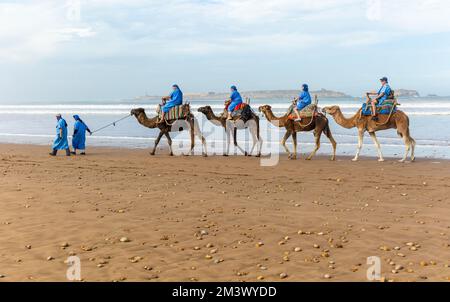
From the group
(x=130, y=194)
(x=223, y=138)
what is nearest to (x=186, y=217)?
(x=130, y=194)

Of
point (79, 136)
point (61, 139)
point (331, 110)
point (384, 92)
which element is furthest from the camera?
point (79, 136)

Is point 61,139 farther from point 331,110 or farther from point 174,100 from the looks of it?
point 331,110

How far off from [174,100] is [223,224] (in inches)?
419

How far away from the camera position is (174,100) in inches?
715

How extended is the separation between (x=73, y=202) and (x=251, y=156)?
9.29 meters

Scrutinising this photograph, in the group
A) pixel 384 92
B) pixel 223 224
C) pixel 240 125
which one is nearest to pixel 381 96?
pixel 384 92

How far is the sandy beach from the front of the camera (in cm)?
611

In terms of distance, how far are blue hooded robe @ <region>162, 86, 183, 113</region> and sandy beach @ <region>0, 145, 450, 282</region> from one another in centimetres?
454

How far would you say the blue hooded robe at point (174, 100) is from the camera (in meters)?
18.1

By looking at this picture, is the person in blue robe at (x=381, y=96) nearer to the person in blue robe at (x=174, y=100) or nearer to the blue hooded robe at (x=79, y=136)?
the person in blue robe at (x=174, y=100)

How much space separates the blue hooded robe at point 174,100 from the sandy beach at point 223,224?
4541 millimetres

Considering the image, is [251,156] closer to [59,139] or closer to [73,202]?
[59,139]

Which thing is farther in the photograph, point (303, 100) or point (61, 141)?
point (61, 141)

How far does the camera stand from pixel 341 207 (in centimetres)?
952
